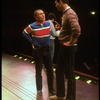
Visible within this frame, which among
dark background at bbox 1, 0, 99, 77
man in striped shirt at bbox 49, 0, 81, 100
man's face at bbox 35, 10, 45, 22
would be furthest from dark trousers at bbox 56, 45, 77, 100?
dark background at bbox 1, 0, 99, 77

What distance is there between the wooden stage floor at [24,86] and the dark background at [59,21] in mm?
2174

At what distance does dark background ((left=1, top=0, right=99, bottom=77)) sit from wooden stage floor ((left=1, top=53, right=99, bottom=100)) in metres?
2.17

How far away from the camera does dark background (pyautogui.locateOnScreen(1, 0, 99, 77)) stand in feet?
25.3

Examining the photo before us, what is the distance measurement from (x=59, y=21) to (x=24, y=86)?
155 inches

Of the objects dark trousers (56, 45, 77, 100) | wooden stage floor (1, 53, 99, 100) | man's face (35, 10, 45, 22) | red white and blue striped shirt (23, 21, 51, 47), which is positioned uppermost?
man's face (35, 10, 45, 22)

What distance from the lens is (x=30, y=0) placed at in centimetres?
934

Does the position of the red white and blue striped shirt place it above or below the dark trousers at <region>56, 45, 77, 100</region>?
above

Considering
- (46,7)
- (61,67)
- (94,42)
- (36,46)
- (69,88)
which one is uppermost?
(46,7)

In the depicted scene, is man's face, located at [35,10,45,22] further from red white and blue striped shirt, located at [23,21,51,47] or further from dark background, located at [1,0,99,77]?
dark background, located at [1,0,99,77]

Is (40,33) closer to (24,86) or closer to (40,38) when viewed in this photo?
(40,38)

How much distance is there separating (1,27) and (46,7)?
489cm

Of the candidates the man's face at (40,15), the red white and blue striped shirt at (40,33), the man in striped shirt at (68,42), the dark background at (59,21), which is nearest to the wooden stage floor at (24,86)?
the man in striped shirt at (68,42)

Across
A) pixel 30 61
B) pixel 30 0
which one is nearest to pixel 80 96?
pixel 30 61

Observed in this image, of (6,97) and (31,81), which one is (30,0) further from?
(6,97)
